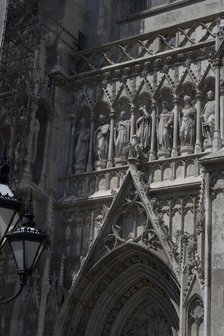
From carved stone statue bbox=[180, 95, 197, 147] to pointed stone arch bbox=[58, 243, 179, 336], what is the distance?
7.87 ft

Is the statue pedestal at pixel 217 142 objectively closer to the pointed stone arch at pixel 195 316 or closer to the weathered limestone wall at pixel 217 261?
the weathered limestone wall at pixel 217 261

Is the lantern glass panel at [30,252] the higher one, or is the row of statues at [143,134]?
the row of statues at [143,134]

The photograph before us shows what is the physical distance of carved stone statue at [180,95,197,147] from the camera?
46.2 ft

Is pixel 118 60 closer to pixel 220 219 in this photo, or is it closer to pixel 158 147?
pixel 158 147

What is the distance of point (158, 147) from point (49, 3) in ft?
17.8

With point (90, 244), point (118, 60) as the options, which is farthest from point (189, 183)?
point (118, 60)

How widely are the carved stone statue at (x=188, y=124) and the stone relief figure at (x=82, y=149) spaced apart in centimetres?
Answer: 250

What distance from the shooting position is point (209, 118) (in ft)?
45.4

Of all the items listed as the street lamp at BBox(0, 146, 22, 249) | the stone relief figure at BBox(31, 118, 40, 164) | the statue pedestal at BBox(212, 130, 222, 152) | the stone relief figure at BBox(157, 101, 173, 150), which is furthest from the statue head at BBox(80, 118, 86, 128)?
the street lamp at BBox(0, 146, 22, 249)

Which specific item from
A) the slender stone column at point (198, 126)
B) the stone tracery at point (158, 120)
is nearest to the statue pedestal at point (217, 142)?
the stone tracery at point (158, 120)

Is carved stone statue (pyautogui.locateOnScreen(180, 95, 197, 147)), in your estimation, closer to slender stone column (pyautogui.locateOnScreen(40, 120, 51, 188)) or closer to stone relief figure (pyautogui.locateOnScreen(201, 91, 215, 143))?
stone relief figure (pyautogui.locateOnScreen(201, 91, 215, 143))

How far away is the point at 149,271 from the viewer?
13742 mm

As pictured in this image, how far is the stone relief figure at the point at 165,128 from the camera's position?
14.3m

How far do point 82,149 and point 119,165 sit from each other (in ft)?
4.23
